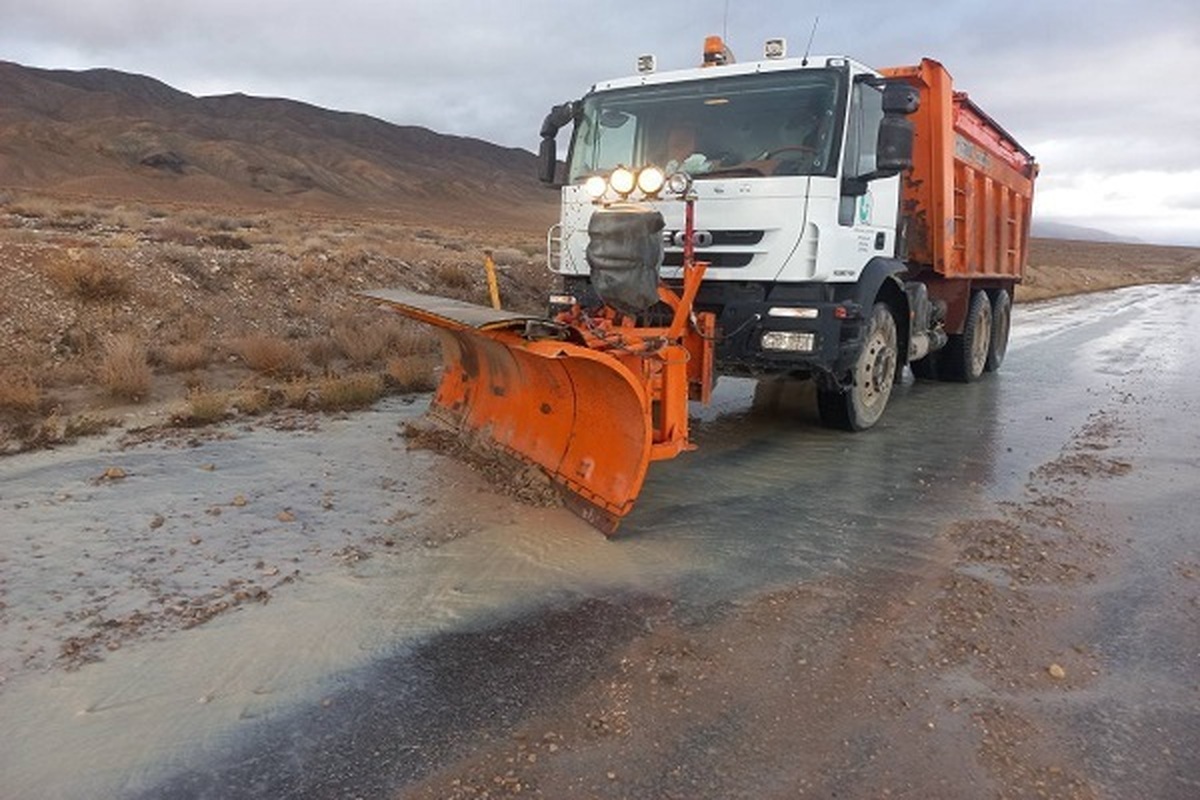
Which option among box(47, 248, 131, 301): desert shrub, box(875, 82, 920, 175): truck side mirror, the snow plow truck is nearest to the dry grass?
box(47, 248, 131, 301): desert shrub

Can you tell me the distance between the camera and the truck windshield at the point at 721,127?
6859 millimetres

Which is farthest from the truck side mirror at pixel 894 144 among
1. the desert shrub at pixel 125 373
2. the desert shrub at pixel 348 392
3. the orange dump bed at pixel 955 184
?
the desert shrub at pixel 125 373

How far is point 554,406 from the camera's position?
5.97 meters

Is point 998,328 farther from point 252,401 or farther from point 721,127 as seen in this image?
point 252,401

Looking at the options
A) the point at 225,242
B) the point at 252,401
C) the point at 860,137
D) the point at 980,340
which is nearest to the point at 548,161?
the point at 860,137

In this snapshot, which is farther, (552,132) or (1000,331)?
(1000,331)

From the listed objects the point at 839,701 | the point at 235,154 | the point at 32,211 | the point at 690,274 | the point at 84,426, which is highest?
the point at 235,154

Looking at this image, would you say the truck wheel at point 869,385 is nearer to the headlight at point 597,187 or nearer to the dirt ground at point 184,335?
the headlight at point 597,187

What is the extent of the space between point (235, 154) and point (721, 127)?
91.2 m

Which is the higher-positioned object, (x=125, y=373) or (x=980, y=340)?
(x=980, y=340)

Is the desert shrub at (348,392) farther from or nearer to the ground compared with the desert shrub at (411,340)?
nearer to the ground

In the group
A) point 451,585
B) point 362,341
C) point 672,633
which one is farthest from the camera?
point 362,341

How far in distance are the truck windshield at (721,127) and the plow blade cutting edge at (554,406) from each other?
6.82 feet

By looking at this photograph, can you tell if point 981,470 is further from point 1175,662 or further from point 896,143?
point 1175,662
